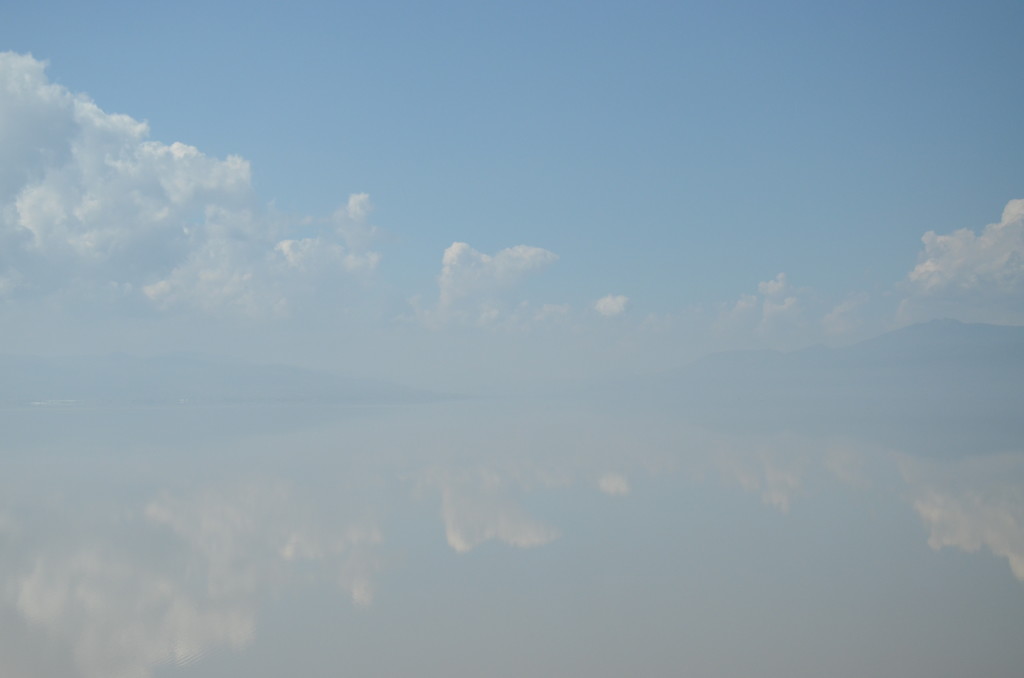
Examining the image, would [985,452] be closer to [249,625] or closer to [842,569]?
[842,569]

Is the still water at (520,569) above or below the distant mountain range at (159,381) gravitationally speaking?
below

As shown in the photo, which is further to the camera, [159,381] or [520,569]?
[159,381]

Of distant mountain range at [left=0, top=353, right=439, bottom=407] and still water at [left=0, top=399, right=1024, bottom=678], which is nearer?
still water at [left=0, top=399, right=1024, bottom=678]

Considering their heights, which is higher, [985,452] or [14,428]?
[14,428]

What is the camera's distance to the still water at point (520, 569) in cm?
854

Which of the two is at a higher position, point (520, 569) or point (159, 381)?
point (159, 381)

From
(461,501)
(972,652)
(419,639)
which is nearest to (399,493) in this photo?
(461,501)

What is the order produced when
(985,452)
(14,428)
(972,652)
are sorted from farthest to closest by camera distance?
(14,428)
(985,452)
(972,652)

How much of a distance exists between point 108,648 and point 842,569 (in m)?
10.3

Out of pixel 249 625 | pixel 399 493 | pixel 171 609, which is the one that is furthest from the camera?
pixel 399 493

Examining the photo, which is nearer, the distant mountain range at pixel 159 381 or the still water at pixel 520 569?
the still water at pixel 520 569

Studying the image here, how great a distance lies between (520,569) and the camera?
12.0m

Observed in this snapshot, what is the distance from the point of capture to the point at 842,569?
38.4 feet

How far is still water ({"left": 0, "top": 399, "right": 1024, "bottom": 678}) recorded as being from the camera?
8.54 metres
